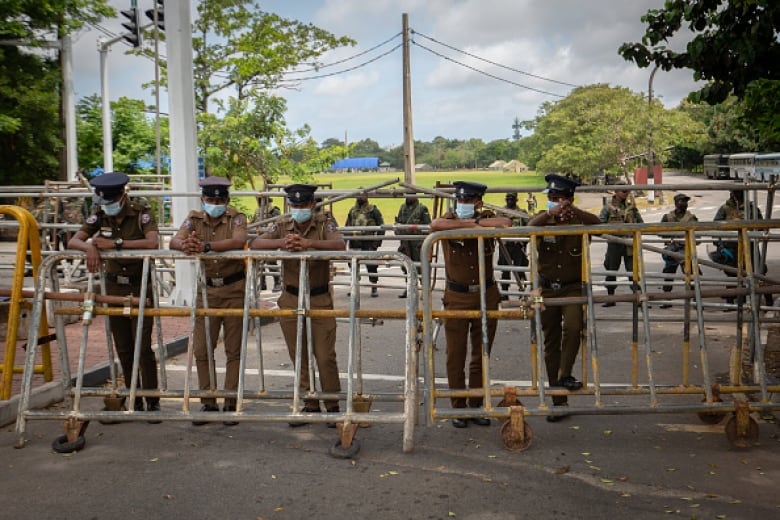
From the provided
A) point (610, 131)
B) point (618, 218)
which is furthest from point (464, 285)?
point (610, 131)

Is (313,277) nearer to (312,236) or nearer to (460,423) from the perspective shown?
(312,236)

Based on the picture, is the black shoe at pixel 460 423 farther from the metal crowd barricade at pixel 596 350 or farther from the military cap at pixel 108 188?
the military cap at pixel 108 188

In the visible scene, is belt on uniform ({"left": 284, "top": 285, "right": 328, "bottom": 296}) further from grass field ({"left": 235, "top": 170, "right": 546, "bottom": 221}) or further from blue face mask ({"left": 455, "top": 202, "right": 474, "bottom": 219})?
grass field ({"left": 235, "top": 170, "right": 546, "bottom": 221})

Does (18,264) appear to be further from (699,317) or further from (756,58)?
(756,58)

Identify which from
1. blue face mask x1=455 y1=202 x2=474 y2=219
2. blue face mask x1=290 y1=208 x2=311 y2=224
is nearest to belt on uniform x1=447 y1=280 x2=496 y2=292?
blue face mask x1=455 y1=202 x2=474 y2=219

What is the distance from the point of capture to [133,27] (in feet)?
63.1

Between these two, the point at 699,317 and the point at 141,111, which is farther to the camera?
the point at 141,111

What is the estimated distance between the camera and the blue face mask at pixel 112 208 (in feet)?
20.2

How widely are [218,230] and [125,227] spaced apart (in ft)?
2.38

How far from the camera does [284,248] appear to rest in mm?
5926

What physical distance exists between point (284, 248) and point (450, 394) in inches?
63.2

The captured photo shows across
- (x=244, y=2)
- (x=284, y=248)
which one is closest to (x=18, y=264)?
(x=284, y=248)

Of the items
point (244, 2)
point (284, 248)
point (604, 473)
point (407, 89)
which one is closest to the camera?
point (604, 473)

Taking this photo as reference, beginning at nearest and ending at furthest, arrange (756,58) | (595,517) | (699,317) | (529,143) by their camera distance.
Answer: (595,517) → (699,317) → (756,58) → (529,143)
